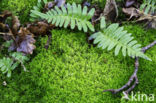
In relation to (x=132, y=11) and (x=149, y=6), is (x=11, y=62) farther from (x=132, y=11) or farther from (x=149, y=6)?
(x=149, y=6)

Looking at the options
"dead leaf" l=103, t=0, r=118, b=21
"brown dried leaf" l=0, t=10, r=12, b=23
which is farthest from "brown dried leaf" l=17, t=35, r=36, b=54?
"dead leaf" l=103, t=0, r=118, b=21

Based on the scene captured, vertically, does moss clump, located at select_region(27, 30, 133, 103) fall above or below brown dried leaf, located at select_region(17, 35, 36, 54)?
below

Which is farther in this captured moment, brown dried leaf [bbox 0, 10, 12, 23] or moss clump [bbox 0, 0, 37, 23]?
moss clump [bbox 0, 0, 37, 23]

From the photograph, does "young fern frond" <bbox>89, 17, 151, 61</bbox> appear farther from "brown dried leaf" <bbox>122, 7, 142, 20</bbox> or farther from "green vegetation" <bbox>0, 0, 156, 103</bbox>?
"brown dried leaf" <bbox>122, 7, 142, 20</bbox>

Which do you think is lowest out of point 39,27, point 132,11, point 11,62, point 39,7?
point 11,62

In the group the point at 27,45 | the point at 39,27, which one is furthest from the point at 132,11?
the point at 27,45

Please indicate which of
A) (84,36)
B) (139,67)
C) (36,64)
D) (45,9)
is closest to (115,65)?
(139,67)

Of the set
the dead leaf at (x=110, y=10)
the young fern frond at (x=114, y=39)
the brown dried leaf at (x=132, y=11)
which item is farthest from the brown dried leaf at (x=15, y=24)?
the brown dried leaf at (x=132, y=11)
